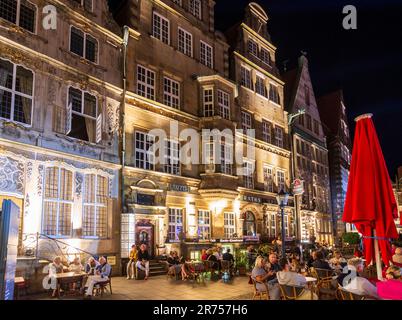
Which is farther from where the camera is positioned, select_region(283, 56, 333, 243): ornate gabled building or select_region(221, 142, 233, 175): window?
select_region(283, 56, 333, 243): ornate gabled building

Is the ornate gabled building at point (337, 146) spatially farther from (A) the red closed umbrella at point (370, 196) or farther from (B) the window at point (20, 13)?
(B) the window at point (20, 13)

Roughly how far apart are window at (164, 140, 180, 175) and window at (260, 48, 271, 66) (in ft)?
43.2

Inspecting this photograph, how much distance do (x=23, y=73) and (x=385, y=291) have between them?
14.0m

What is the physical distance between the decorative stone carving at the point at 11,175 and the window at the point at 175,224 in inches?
320

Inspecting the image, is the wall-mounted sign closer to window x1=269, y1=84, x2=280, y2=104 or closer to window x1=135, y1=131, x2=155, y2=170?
window x1=135, y1=131, x2=155, y2=170

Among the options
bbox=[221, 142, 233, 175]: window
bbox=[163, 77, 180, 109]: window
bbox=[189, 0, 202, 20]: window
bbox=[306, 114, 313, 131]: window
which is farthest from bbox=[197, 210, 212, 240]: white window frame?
bbox=[306, 114, 313, 131]: window

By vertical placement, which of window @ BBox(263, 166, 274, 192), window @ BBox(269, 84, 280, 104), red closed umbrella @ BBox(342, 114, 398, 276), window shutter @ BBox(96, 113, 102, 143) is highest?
window @ BBox(269, 84, 280, 104)

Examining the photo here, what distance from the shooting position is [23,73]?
559 inches

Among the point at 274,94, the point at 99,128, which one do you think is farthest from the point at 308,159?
the point at 99,128

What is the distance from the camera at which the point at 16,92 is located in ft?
45.3

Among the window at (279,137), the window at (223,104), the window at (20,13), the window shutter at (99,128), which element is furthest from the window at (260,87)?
the window at (20,13)

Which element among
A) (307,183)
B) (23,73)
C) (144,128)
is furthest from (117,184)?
(307,183)

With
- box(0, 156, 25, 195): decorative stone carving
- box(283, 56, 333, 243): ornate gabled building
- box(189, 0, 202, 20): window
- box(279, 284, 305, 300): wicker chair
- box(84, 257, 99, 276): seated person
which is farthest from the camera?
box(283, 56, 333, 243): ornate gabled building

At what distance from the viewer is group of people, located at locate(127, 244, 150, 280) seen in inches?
593
